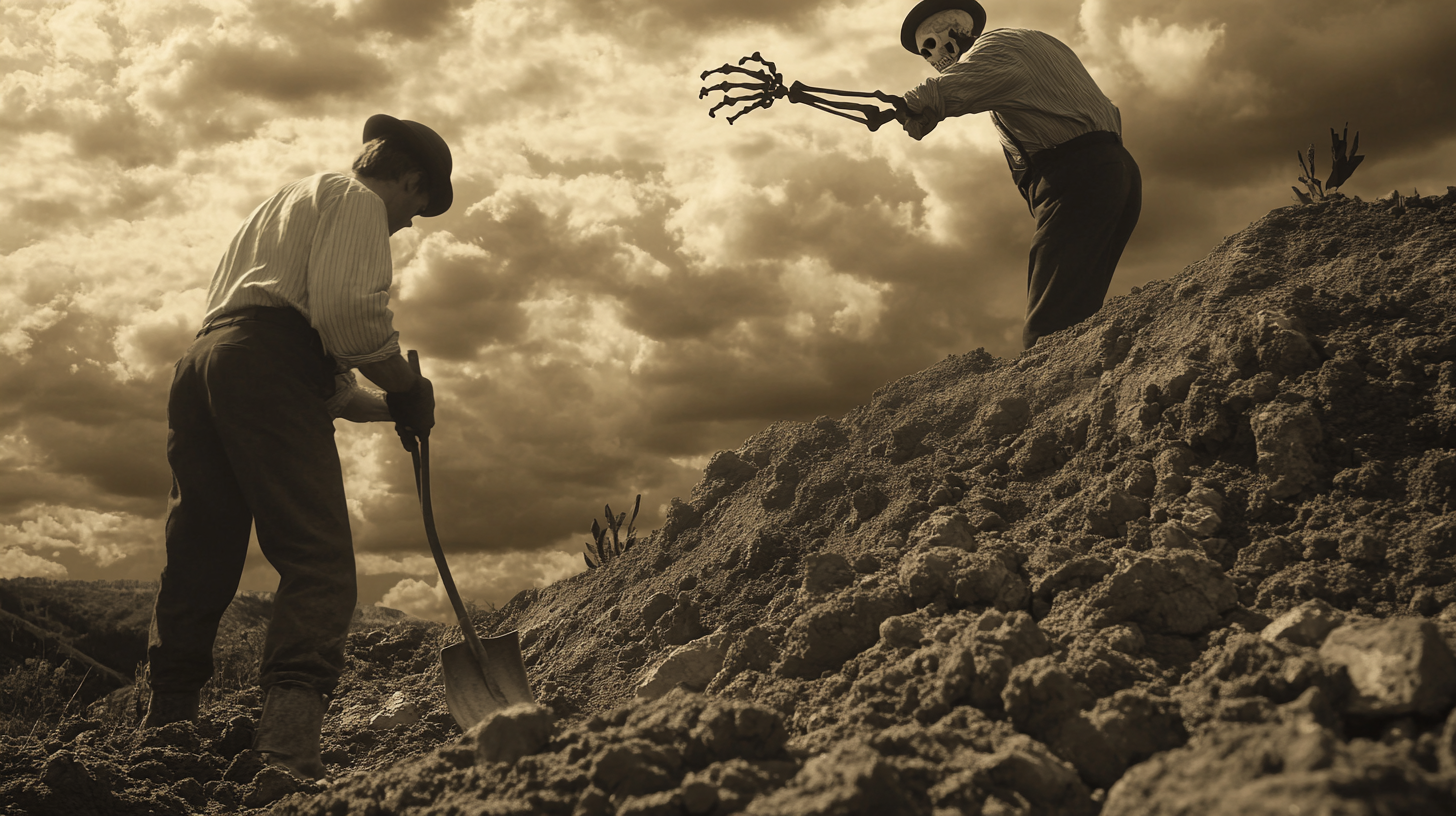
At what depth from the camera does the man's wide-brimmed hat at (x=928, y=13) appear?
17.8 feet

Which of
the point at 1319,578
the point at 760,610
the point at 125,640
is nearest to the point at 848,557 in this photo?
the point at 760,610

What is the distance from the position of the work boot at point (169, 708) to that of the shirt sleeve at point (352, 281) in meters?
1.38

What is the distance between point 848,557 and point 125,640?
9.04m

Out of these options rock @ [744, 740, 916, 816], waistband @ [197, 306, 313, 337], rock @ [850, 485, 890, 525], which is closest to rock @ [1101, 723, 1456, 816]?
rock @ [744, 740, 916, 816]

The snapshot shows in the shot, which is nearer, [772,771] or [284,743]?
[772,771]

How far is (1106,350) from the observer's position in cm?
386

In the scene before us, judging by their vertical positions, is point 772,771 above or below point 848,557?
below

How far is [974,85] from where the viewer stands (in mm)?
4730

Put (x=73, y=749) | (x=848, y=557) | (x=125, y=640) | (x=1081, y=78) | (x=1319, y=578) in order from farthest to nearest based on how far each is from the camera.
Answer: (x=125, y=640) < (x=1081, y=78) < (x=848, y=557) < (x=73, y=749) < (x=1319, y=578)

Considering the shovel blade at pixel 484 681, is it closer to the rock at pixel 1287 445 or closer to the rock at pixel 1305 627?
the rock at pixel 1305 627

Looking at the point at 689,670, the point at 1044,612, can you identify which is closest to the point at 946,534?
the point at 1044,612

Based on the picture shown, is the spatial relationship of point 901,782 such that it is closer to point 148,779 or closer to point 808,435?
point 148,779

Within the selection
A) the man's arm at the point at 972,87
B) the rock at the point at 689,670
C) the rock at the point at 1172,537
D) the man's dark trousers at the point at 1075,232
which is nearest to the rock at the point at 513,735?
the rock at the point at 689,670

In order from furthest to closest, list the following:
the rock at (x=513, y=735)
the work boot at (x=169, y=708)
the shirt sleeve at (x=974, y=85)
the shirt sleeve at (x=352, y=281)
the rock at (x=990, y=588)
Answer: the shirt sleeve at (x=974, y=85) → the work boot at (x=169, y=708) → the shirt sleeve at (x=352, y=281) → the rock at (x=990, y=588) → the rock at (x=513, y=735)
